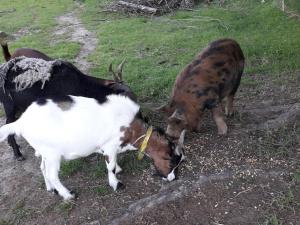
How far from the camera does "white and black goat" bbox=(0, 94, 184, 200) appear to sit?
4930 mm

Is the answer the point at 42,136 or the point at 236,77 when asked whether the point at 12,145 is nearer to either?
the point at 42,136

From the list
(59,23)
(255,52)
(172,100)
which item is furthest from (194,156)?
(59,23)

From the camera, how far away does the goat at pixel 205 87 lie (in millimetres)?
5969

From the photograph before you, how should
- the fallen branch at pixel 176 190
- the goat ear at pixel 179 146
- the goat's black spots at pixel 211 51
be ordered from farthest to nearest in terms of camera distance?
the goat's black spots at pixel 211 51
the goat ear at pixel 179 146
the fallen branch at pixel 176 190

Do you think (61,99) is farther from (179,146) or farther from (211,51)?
(211,51)

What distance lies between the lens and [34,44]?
41.7 ft

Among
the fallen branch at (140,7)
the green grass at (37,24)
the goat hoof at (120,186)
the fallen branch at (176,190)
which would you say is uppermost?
the fallen branch at (176,190)

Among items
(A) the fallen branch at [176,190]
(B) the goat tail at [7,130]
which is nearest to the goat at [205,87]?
(A) the fallen branch at [176,190]

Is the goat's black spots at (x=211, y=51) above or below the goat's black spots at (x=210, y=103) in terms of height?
above

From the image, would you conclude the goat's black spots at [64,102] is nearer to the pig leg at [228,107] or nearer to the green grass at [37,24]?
the pig leg at [228,107]

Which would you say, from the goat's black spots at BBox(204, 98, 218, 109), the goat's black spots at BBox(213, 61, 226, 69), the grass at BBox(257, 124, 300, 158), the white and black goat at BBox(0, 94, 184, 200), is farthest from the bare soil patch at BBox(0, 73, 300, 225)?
the goat's black spots at BBox(213, 61, 226, 69)

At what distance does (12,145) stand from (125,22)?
27.7 feet

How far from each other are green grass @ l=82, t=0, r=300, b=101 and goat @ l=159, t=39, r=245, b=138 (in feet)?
5.81

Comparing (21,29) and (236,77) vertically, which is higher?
(236,77)
